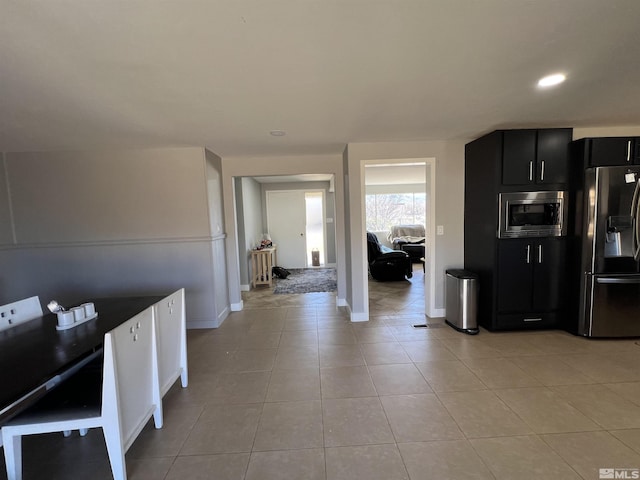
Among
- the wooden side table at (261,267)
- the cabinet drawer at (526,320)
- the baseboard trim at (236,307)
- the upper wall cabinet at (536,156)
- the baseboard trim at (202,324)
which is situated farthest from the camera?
the wooden side table at (261,267)

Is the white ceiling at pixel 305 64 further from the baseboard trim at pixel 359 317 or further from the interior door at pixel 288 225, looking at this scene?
the interior door at pixel 288 225

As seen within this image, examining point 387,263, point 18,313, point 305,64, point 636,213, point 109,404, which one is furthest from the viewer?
point 387,263

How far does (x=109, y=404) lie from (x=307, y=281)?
464 centimetres

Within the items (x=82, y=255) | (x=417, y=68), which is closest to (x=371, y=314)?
(x=417, y=68)

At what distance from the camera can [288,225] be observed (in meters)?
7.22

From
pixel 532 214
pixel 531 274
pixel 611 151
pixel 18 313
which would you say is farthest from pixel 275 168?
pixel 611 151

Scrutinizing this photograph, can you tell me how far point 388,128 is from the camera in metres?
2.88

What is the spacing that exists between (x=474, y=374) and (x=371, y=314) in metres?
1.66

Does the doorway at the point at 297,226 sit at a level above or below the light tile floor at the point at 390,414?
above

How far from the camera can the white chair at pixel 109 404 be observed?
1.34 metres

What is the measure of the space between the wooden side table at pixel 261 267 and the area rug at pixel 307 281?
0.94ft

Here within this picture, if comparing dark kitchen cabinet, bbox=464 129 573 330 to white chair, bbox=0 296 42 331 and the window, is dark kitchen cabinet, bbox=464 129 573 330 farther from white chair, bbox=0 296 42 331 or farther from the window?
the window

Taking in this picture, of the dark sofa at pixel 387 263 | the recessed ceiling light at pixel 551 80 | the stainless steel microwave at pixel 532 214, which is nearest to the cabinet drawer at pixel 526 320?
the stainless steel microwave at pixel 532 214

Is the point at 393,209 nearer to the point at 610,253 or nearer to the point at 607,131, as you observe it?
the point at 607,131
